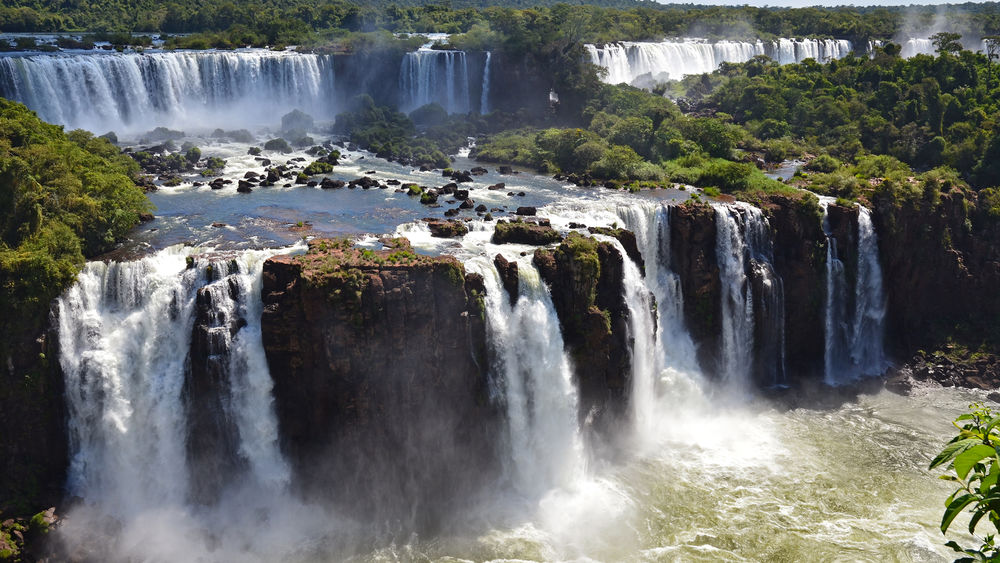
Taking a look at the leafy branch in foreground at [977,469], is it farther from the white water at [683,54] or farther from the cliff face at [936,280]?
the white water at [683,54]

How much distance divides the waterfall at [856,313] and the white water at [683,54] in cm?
3815

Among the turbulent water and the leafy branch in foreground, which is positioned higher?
the leafy branch in foreground

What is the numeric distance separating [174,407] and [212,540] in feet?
14.6

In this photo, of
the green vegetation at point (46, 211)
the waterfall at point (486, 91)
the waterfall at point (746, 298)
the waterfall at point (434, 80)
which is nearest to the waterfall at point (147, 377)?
the green vegetation at point (46, 211)

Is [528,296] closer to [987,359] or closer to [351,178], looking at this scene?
[351,178]

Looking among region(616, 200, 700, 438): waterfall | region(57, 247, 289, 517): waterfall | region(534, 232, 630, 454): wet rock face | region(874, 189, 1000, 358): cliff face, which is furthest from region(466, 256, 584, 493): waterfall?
region(874, 189, 1000, 358): cliff face

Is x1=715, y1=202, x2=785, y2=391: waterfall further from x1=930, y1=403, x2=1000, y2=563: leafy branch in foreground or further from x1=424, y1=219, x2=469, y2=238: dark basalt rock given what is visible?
x1=930, y1=403, x2=1000, y2=563: leafy branch in foreground

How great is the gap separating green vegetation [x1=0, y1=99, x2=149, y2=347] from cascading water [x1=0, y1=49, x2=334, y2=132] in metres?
18.6

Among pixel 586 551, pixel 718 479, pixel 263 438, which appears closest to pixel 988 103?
pixel 718 479

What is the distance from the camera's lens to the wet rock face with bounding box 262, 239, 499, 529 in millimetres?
23734

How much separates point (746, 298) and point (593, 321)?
30.4ft

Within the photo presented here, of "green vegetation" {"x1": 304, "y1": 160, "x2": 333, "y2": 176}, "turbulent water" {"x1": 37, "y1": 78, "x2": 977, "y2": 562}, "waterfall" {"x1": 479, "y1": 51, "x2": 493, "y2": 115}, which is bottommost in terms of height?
"turbulent water" {"x1": 37, "y1": 78, "x2": 977, "y2": 562}

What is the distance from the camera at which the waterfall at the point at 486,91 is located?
212ft

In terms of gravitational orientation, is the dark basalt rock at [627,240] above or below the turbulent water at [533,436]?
above
